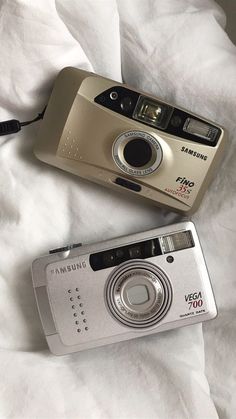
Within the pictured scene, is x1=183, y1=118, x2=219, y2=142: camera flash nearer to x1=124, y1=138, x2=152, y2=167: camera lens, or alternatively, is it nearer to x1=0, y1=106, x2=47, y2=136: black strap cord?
x1=124, y1=138, x2=152, y2=167: camera lens

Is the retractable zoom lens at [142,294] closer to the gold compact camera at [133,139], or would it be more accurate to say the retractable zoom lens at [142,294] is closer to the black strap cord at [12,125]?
the gold compact camera at [133,139]

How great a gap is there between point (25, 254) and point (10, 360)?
4.9 inches

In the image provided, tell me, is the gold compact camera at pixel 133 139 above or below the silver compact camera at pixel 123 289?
above

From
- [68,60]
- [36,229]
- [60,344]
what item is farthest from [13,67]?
[60,344]

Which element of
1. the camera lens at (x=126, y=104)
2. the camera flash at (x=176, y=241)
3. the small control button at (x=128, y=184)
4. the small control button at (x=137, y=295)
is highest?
the camera lens at (x=126, y=104)

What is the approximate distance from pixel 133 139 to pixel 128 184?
0.17 ft

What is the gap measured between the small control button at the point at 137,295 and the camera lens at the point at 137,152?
141mm

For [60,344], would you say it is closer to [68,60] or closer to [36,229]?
[36,229]

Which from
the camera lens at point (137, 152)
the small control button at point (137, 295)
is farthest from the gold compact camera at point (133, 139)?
the small control button at point (137, 295)

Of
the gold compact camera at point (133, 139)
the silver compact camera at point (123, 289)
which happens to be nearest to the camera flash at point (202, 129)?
the gold compact camera at point (133, 139)

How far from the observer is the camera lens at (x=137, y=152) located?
70 centimetres

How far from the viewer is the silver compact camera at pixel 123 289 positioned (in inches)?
27.1

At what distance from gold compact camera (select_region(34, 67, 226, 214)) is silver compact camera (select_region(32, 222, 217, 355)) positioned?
6cm

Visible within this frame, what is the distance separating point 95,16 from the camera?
719 millimetres
